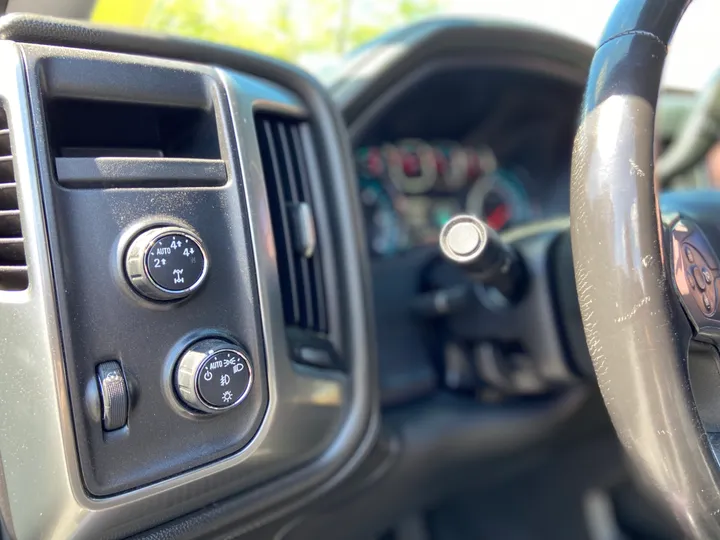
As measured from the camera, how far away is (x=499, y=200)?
5.40ft

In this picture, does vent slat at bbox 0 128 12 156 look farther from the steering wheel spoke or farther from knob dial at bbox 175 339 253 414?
the steering wheel spoke

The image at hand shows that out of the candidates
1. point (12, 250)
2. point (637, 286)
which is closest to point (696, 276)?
point (637, 286)

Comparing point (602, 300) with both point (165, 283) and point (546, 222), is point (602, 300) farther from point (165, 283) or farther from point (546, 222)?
point (546, 222)

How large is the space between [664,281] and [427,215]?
97cm

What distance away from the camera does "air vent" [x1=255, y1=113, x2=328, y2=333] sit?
0.84 meters

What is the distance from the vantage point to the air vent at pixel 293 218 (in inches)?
33.0

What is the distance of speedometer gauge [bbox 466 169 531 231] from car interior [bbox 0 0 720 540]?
1.57 ft

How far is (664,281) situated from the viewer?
1.90 feet

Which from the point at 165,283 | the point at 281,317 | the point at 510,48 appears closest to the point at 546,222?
the point at 510,48

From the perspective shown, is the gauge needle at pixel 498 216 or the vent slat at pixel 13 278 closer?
the vent slat at pixel 13 278

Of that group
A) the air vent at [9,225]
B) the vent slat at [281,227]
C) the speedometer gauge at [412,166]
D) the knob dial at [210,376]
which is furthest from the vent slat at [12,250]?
the speedometer gauge at [412,166]

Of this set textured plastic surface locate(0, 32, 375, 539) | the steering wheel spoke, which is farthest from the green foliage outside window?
the steering wheel spoke

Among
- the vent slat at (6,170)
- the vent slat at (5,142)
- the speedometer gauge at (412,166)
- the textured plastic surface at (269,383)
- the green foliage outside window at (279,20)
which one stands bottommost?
the textured plastic surface at (269,383)

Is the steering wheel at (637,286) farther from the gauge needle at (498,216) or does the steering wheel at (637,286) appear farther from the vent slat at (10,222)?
the gauge needle at (498,216)
